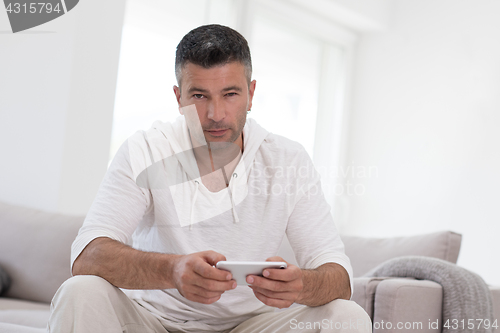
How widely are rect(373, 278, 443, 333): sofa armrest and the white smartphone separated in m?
0.78

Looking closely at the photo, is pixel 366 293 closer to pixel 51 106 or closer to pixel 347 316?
pixel 347 316

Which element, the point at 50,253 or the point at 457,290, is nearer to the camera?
the point at 457,290

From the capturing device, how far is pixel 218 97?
154 cm

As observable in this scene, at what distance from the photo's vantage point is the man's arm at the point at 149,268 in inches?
45.0

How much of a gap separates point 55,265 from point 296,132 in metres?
2.88

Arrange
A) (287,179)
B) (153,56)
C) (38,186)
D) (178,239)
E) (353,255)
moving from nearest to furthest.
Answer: (178,239) → (287,179) → (353,255) → (38,186) → (153,56)

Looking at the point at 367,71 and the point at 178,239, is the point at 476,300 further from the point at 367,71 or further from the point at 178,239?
the point at 367,71

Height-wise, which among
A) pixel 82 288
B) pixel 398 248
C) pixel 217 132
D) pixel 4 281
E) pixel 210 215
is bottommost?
pixel 4 281

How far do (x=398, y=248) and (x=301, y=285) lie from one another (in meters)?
1.22

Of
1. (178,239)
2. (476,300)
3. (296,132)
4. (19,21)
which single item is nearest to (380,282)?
(476,300)

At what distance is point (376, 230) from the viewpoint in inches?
187

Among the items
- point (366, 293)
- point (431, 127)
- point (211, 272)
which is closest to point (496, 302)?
point (366, 293)

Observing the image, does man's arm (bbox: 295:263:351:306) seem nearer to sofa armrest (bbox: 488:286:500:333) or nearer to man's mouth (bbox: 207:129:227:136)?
man's mouth (bbox: 207:129:227:136)

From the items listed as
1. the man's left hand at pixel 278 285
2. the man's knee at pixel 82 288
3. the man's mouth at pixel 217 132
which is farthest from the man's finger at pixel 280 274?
the man's mouth at pixel 217 132
